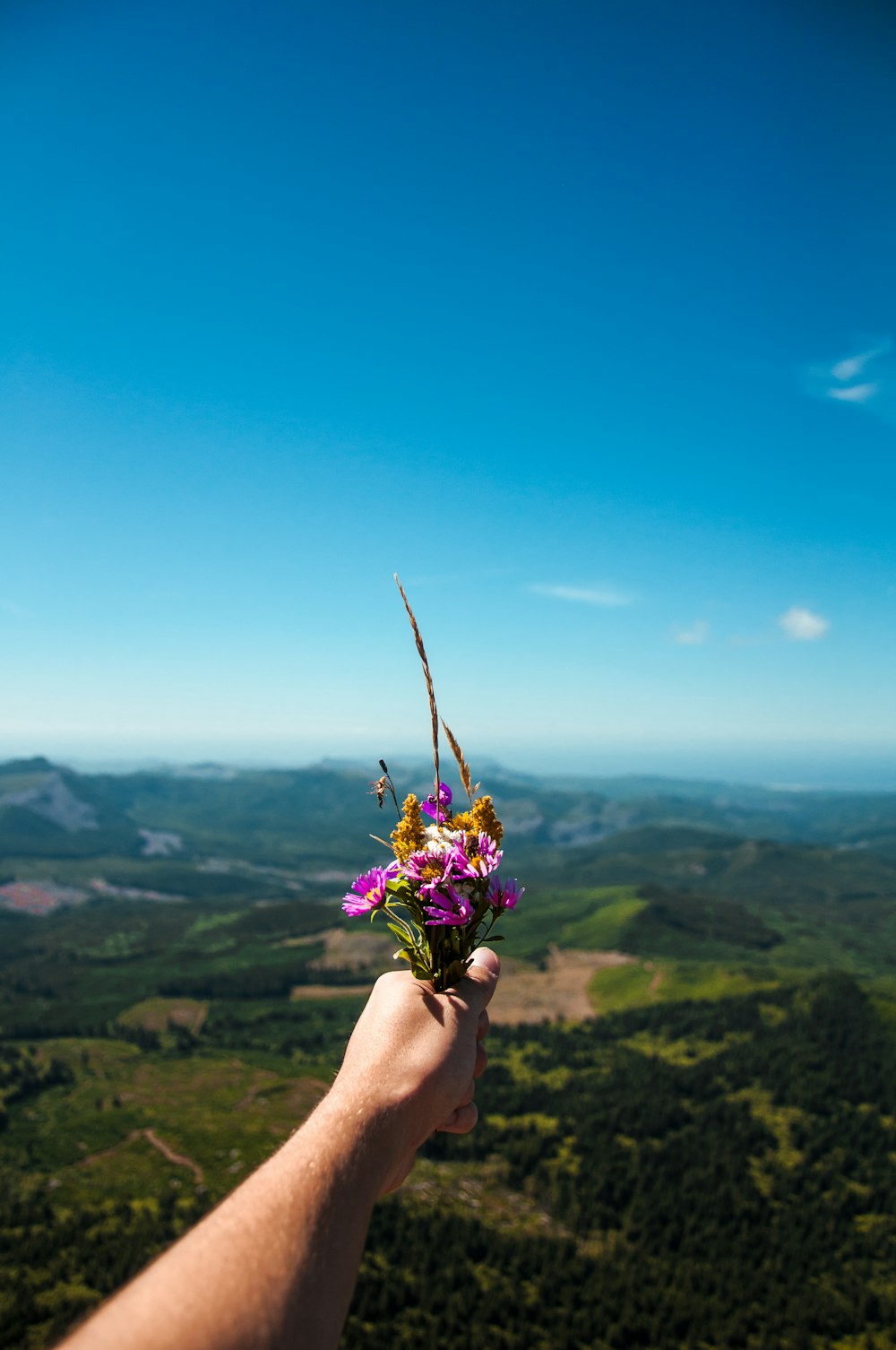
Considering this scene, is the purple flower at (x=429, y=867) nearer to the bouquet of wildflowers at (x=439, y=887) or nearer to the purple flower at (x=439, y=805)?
the bouquet of wildflowers at (x=439, y=887)

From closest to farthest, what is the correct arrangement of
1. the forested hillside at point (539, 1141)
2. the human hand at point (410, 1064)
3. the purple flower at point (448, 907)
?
the human hand at point (410, 1064) < the purple flower at point (448, 907) < the forested hillside at point (539, 1141)

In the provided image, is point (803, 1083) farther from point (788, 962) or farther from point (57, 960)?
point (57, 960)

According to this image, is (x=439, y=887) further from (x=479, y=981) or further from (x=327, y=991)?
(x=327, y=991)

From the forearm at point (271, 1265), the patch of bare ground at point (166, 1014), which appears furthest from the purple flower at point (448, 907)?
the patch of bare ground at point (166, 1014)

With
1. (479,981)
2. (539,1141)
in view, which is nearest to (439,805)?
(479,981)

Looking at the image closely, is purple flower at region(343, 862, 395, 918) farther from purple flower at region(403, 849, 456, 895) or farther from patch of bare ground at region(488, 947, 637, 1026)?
patch of bare ground at region(488, 947, 637, 1026)

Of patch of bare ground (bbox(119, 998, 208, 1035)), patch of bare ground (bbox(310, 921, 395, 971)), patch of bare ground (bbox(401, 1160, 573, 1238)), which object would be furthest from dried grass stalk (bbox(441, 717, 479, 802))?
patch of bare ground (bbox(310, 921, 395, 971))

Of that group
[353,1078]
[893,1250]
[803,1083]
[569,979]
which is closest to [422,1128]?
[353,1078]
